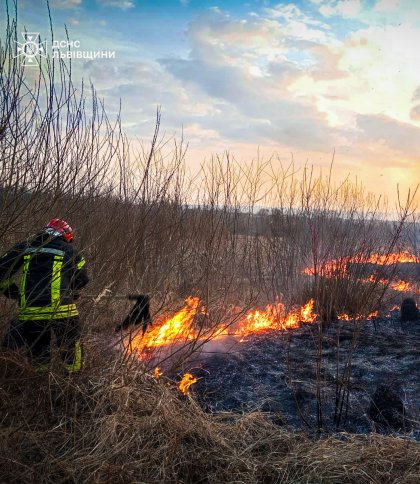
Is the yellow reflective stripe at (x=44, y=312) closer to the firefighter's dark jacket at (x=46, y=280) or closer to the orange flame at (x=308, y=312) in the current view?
the firefighter's dark jacket at (x=46, y=280)

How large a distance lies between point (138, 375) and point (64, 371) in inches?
33.0

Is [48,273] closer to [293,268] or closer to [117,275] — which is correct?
[117,275]

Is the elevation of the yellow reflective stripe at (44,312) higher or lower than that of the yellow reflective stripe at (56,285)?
lower

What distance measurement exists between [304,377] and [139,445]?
3141 millimetres

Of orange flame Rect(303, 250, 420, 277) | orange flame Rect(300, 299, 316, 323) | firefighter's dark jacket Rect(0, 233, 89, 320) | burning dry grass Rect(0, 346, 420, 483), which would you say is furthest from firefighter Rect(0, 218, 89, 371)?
orange flame Rect(300, 299, 316, 323)

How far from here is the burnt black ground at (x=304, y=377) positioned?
189 inches

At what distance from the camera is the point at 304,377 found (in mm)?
5996

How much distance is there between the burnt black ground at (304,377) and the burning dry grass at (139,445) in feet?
1.86

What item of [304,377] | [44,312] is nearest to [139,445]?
[44,312]

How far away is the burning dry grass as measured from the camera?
314 cm

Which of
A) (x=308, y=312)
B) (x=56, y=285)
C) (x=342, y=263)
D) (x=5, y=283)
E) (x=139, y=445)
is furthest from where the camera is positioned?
(x=308, y=312)

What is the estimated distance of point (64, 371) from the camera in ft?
13.0

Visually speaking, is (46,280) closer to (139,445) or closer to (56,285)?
(56,285)

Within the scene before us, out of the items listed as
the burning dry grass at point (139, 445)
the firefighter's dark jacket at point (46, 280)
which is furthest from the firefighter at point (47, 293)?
the burning dry grass at point (139, 445)
